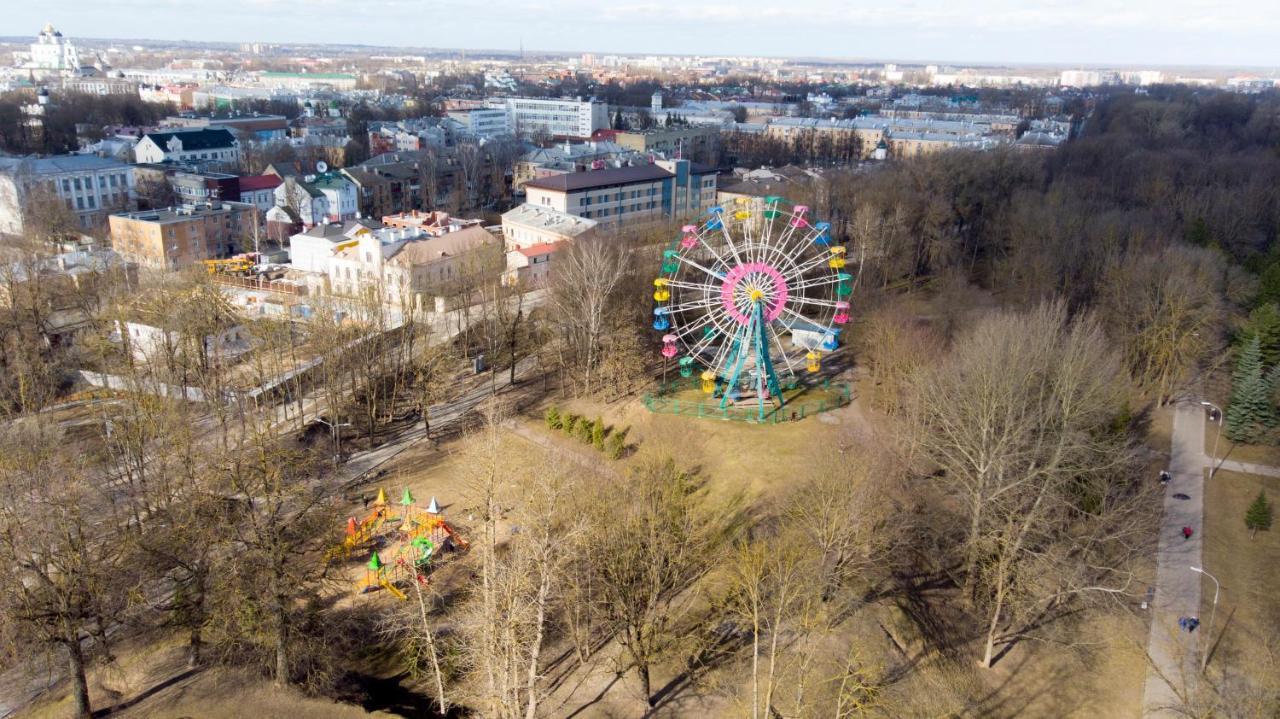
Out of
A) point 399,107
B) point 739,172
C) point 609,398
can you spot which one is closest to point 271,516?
point 609,398

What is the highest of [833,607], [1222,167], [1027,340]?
[1222,167]

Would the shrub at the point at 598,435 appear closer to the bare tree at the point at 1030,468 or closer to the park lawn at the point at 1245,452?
the bare tree at the point at 1030,468

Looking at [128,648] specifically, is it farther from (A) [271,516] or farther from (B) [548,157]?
(B) [548,157]

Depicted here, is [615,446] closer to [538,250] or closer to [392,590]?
[392,590]

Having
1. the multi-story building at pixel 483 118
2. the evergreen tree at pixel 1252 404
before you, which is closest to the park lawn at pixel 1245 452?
the evergreen tree at pixel 1252 404

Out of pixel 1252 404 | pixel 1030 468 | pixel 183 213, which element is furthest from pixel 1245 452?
pixel 183 213

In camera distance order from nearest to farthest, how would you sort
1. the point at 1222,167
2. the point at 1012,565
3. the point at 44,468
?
1. the point at 44,468
2. the point at 1012,565
3. the point at 1222,167
